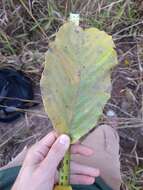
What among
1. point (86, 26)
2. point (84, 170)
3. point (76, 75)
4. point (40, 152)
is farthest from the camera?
point (86, 26)

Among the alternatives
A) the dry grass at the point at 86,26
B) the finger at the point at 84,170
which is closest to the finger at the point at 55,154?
the finger at the point at 84,170

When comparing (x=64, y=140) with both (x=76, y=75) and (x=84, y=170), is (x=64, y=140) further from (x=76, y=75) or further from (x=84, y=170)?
(x=84, y=170)

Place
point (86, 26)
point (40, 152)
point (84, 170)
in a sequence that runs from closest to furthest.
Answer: point (40, 152)
point (84, 170)
point (86, 26)

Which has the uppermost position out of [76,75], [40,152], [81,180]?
[76,75]

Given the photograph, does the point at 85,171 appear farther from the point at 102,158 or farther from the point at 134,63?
the point at 134,63

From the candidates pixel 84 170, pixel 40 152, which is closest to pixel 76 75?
pixel 40 152
